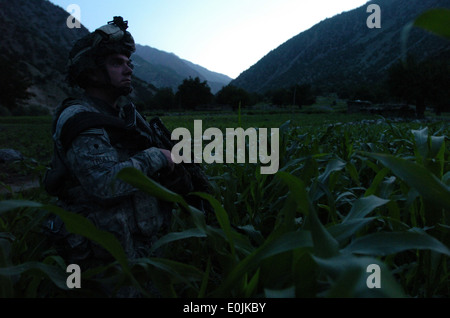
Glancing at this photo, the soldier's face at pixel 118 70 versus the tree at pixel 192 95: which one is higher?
the tree at pixel 192 95

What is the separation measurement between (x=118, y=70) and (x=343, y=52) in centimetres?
13870

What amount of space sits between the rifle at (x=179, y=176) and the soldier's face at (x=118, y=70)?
20cm

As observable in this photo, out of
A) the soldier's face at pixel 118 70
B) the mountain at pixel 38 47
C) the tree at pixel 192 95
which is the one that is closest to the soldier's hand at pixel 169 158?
the soldier's face at pixel 118 70

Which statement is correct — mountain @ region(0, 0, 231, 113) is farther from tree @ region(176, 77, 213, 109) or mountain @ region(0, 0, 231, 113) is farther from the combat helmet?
the combat helmet

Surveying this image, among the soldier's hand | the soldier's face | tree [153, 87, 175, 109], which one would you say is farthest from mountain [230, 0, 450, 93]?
the soldier's hand

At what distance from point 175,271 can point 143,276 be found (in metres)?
0.13

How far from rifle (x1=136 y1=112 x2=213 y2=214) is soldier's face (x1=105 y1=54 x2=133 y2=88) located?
0.20 m

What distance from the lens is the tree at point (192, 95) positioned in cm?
5919

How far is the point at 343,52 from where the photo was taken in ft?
404

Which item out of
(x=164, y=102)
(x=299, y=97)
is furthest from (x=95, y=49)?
(x=164, y=102)

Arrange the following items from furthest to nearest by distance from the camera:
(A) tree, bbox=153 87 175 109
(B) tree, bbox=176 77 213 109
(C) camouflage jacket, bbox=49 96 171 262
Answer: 1. (A) tree, bbox=153 87 175 109
2. (B) tree, bbox=176 77 213 109
3. (C) camouflage jacket, bbox=49 96 171 262

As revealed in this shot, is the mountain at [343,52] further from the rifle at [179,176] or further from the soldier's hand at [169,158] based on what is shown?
the soldier's hand at [169,158]

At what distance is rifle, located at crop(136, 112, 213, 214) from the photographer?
1.71m

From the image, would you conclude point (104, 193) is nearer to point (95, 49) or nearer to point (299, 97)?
point (95, 49)
